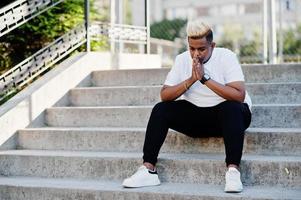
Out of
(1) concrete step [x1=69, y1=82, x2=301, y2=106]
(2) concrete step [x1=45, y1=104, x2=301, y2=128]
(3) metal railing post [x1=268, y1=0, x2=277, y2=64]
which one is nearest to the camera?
(2) concrete step [x1=45, y1=104, x2=301, y2=128]

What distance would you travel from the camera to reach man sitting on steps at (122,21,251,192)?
3373 millimetres

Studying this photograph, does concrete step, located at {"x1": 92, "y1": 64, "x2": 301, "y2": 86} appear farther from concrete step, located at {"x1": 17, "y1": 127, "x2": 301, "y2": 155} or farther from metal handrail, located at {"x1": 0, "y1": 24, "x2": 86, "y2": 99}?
concrete step, located at {"x1": 17, "y1": 127, "x2": 301, "y2": 155}

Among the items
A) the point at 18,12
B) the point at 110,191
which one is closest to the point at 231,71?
the point at 110,191

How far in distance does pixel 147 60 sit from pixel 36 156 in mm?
2539

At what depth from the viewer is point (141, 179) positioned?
135 inches

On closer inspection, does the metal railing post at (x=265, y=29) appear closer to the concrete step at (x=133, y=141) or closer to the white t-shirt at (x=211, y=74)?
the concrete step at (x=133, y=141)

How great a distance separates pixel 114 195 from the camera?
3410 mm

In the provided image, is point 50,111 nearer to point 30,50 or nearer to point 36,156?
point 36,156

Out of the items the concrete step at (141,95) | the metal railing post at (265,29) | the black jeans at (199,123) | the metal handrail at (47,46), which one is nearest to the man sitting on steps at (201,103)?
the black jeans at (199,123)

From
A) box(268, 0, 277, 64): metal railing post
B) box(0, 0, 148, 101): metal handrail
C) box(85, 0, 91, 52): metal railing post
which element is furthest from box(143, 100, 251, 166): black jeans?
box(268, 0, 277, 64): metal railing post

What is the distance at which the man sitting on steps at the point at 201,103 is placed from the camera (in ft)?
11.1

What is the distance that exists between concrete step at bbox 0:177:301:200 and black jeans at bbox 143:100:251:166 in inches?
9.0

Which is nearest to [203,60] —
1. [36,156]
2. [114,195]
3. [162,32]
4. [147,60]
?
[114,195]

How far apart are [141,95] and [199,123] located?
1261 millimetres
